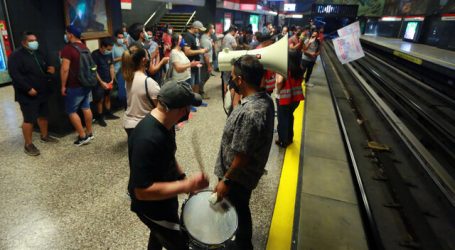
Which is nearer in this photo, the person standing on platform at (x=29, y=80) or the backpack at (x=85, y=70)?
the person standing on platform at (x=29, y=80)

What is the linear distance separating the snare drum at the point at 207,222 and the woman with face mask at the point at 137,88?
1649mm

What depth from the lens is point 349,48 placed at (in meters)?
5.91

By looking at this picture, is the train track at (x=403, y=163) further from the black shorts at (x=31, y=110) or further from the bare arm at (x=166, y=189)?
the black shorts at (x=31, y=110)

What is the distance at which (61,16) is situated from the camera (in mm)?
5035

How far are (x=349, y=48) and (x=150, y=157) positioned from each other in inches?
219

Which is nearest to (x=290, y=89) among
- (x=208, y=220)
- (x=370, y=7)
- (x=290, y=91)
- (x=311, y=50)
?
(x=290, y=91)

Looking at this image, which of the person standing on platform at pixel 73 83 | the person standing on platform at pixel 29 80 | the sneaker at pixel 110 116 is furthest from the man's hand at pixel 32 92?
the sneaker at pixel 110 116

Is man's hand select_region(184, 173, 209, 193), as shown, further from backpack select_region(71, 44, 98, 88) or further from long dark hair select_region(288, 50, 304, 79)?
backpack select_region(71, 44, 98, 88)

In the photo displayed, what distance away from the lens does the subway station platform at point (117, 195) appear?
9.32 ft

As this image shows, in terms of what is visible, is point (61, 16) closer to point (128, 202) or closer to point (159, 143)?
point (128, 202)

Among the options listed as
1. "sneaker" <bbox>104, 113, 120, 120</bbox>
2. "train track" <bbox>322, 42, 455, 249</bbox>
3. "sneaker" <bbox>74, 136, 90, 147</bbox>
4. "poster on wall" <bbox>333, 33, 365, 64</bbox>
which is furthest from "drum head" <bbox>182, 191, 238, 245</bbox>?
"poster on wall" <bbox>333, 33, 365, 64</bbox>

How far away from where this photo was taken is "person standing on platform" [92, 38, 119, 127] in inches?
215

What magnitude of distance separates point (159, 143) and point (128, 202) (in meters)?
2.01

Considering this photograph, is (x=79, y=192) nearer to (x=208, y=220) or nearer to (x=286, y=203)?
(x=208, y=220)
